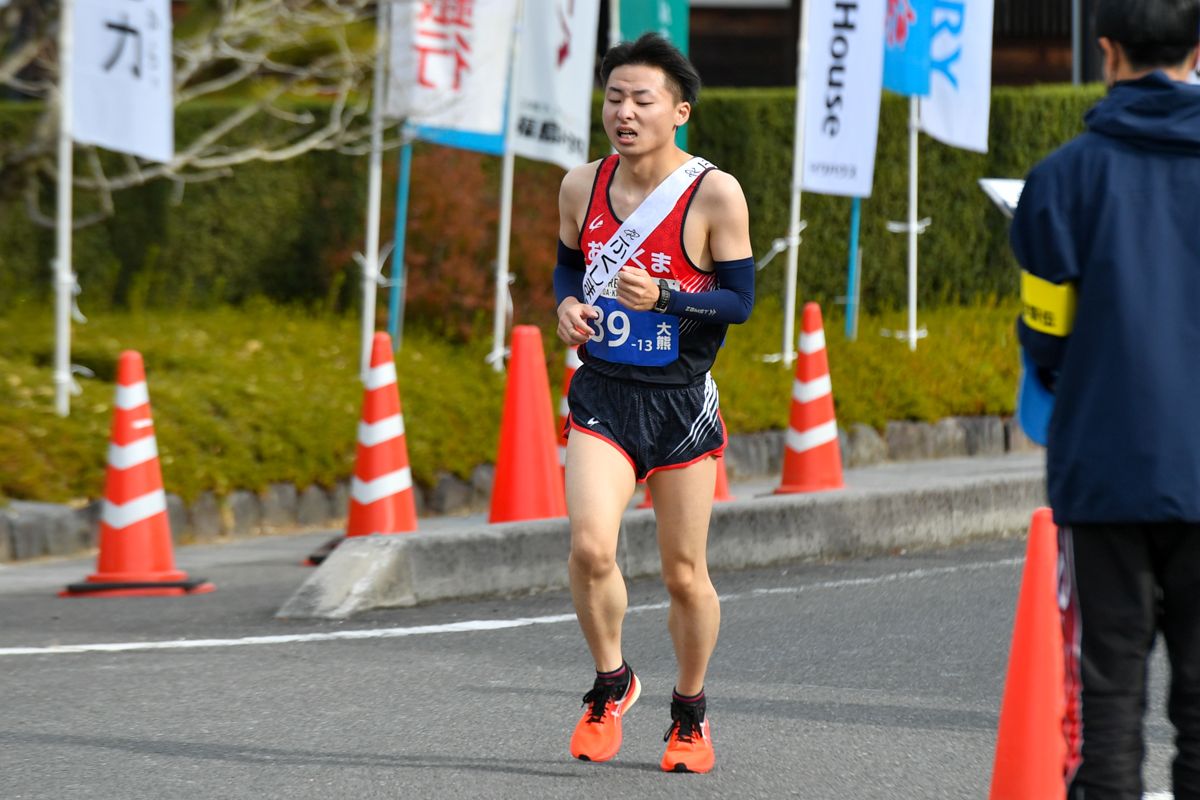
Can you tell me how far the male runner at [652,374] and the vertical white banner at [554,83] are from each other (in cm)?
819

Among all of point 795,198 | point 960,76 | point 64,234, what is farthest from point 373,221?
point 960,76

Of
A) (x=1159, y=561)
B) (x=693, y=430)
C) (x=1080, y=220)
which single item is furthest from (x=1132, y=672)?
(x=693, y=430)

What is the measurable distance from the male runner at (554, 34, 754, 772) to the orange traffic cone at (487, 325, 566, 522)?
394 cm

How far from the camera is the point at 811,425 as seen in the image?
34.1 ft

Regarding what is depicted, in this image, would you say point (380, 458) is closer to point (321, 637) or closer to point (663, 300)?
point (321, 637)

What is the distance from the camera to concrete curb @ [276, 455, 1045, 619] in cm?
791

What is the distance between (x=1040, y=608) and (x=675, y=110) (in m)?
1.58

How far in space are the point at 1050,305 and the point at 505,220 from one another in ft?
32.8

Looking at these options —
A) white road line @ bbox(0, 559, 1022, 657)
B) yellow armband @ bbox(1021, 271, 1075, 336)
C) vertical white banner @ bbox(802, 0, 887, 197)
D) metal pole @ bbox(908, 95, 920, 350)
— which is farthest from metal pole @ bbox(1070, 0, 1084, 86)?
yellow armband @ bbox(1021, 271, 1075, 336)

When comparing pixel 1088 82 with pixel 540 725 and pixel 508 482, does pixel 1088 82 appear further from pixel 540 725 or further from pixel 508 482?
pixel 540 725

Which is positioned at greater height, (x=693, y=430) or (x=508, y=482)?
(x=693, y=430)

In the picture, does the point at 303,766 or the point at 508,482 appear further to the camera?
the point at 508,482

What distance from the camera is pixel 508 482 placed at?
929 cm

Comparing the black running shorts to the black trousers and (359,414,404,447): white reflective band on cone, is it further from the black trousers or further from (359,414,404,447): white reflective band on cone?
(359,414,404,447): white reflective band on cone
